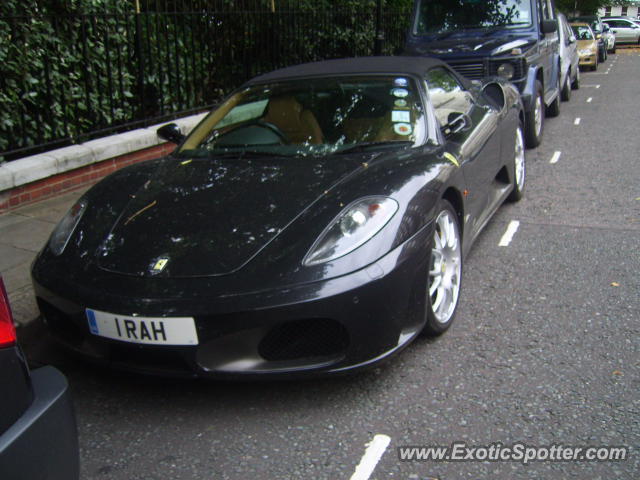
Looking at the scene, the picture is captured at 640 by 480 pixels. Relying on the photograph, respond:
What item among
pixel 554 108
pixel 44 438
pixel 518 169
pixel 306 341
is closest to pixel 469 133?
pixel 518 169

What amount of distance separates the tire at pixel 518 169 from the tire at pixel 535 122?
7.81 ft

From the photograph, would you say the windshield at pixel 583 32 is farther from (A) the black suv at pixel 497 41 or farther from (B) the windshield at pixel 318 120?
(B) the windshield at pixel 318 120

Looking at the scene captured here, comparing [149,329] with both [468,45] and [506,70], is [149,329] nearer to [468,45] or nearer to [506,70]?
[506,70]

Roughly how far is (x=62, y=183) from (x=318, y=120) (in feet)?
10.4

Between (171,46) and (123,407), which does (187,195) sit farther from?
(171,46)

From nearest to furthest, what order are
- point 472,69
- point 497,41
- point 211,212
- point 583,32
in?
point 211,212 → point 472,69 → point 497,41 → point 583,32

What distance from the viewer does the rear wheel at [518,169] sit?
586 cm

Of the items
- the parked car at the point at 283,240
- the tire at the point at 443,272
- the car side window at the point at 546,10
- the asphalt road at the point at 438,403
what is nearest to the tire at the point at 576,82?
the car side window at the point at 546,10

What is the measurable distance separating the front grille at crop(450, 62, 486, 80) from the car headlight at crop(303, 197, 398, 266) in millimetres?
5755

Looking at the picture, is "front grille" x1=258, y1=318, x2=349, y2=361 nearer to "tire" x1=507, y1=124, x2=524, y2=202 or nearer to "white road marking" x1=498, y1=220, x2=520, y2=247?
"white road marking" x1=498, y1=220, x2=520, y2=247

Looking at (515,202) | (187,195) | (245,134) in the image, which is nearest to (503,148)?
(515,202)

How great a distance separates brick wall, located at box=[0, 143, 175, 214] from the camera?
5.84 meters

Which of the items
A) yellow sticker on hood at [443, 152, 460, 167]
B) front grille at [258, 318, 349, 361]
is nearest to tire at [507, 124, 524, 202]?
yellow sticker on hood at [443, 152, 460, 167]

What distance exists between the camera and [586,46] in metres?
20.6
